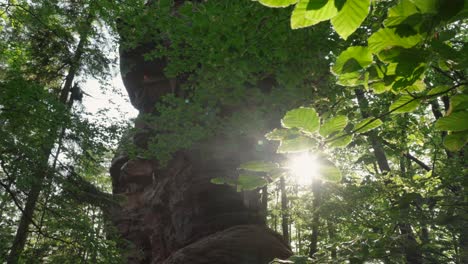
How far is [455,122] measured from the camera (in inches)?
36.8

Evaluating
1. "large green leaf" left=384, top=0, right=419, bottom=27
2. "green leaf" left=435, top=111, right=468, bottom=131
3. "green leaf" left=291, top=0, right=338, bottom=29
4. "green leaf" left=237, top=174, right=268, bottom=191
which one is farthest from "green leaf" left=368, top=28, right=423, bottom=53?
"green leaf" left=237, top=174, right=268, bottom=191

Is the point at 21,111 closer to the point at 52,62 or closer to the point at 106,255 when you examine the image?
the point at 106,255

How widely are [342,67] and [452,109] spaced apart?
1.27 feet

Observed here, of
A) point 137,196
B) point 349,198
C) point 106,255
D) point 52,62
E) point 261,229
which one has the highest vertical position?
point 52,62

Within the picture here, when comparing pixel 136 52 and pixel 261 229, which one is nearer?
pixel 261 229

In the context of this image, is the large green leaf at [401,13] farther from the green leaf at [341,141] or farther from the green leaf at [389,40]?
the green leaf at [341,141]

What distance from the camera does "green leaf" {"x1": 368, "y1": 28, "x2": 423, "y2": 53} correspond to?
83cm

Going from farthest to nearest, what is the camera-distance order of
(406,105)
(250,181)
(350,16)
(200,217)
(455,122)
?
1. (200,217)
2. (250,181)
3. (406,105)
4. (455,122)
5. (350,16)

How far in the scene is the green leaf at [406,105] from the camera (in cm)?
101

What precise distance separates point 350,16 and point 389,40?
0.15 metres

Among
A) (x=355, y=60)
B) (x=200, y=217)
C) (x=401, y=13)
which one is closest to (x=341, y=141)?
(x=355, y=60)

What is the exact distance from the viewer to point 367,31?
5.36 metres

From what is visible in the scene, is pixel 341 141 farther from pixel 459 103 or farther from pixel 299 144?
pixel 459 103

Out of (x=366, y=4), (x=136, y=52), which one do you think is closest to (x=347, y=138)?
(x=366, y=4)
